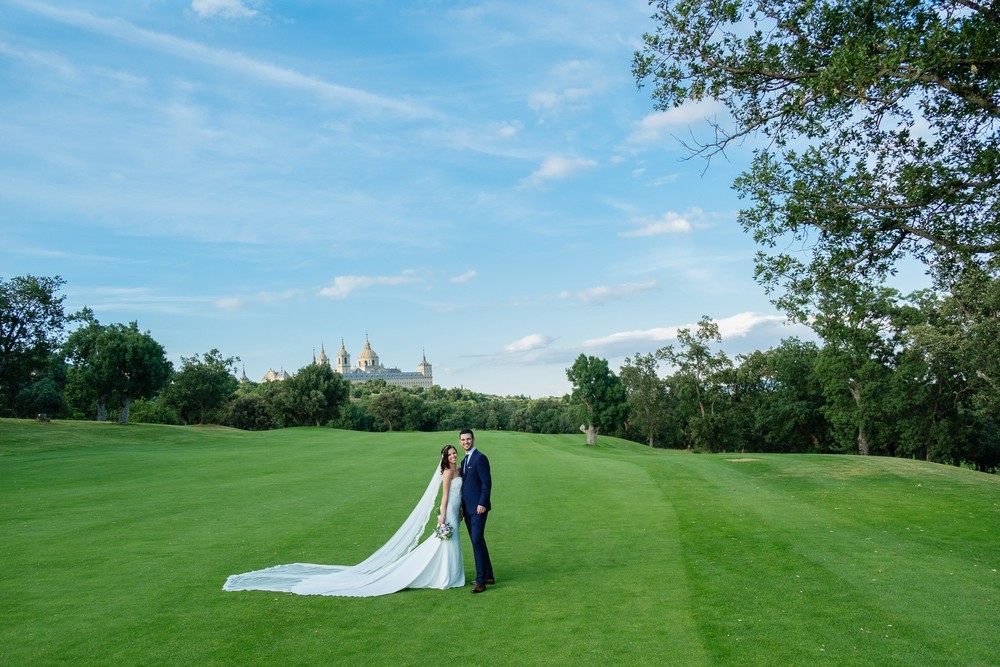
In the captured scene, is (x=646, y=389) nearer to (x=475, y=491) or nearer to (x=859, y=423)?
(x=859, y=423)

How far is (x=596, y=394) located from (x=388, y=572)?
54880 millimetres

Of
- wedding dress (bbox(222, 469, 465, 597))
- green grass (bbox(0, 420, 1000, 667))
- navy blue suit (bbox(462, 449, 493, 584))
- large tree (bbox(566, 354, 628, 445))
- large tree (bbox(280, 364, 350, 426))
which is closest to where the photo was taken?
green grass (bbox(0, 420, 1000, 667))

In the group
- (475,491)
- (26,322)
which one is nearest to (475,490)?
Answer: (475,491)

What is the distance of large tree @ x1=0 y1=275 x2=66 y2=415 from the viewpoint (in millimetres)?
47438

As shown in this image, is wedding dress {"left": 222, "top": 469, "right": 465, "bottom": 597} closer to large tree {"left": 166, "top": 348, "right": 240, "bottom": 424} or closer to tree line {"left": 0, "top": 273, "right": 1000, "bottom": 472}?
tree line {"left": 0, "top": 273, "right": 1000, "bottom": 472}

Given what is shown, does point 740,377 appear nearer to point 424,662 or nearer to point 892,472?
point 892,472

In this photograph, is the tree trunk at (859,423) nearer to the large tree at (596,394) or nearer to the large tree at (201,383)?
the large tree at (596,394)

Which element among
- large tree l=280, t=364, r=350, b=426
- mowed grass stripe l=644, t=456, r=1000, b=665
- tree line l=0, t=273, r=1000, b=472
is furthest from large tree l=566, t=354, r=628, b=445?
mowed grass stripe l=644, t=456, r=1000, b=665

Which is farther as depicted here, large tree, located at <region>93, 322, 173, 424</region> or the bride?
large tree, located at <region>93, 322, 173, 424</region>

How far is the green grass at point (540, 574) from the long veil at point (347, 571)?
14.5 inches

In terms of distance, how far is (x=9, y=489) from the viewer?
866 inches

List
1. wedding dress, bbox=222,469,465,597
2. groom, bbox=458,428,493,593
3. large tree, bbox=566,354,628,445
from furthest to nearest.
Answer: large tree, bbox=566,354,628,445 → groom, bbox=458,428,493,593 → wedding dress, bbox=222,469,465,597

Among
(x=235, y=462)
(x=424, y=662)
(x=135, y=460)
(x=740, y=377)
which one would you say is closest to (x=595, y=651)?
(x=424, y=662)

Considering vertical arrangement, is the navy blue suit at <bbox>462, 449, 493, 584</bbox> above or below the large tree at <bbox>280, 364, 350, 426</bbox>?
below
